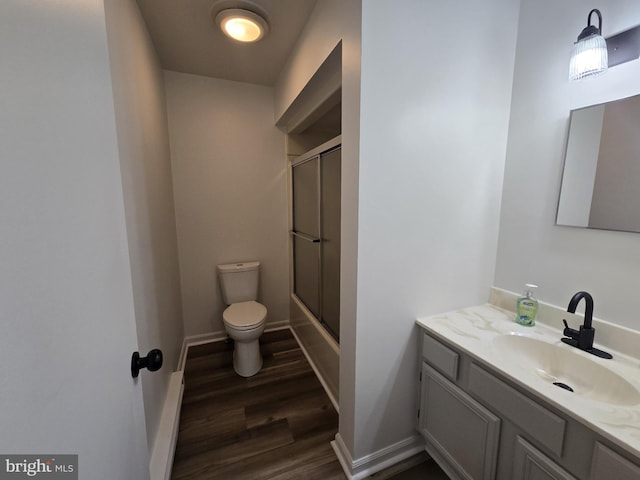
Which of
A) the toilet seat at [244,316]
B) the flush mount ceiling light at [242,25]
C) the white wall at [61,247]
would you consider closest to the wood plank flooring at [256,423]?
the toilet seat at [244,316]

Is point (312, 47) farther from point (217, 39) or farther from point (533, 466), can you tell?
point (533, 466)

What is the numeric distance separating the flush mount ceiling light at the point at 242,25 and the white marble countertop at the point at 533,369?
2041mm

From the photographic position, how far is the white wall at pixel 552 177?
44.2 inches

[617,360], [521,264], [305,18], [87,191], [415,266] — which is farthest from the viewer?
[305,18]

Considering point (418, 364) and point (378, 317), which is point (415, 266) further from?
point (418, 364)

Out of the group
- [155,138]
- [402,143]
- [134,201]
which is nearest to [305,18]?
[402,143]

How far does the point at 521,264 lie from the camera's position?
1.51m

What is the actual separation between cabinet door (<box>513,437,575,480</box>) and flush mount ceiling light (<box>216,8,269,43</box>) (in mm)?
2495

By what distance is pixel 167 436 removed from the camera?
143 centimetres

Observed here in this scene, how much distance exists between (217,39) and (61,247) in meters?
2.04

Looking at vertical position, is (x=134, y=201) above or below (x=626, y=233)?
above

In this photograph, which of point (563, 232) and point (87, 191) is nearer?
point (87, 191)

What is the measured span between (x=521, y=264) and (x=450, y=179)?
66 cm

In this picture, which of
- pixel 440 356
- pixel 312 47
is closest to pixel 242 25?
pixel 312 47
